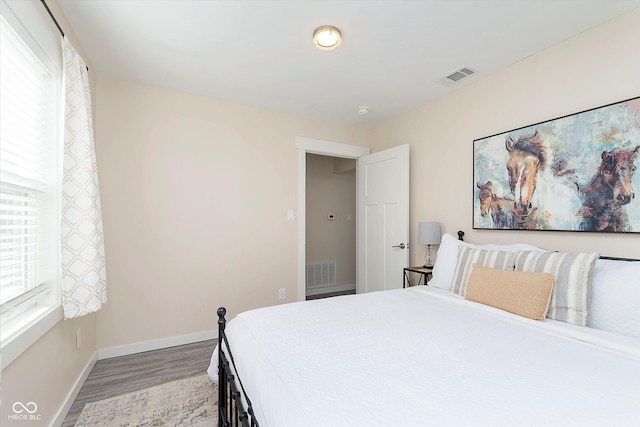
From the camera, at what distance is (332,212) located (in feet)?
16.7

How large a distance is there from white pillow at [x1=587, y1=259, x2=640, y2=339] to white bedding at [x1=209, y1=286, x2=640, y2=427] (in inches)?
4.3

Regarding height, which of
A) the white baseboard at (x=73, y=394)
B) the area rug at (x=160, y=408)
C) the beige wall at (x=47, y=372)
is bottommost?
the area rug at (x=160, y=408)

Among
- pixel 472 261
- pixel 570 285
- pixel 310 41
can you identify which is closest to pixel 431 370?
pixel 570 285

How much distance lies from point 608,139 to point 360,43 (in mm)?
1692

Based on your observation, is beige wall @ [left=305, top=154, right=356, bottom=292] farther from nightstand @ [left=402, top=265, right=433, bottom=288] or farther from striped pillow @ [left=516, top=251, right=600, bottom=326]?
striped pillow @ [left=516, top=251, right=600, bottom=326]

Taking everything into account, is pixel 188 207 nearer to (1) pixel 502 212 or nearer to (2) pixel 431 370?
(2) pixel 431 370

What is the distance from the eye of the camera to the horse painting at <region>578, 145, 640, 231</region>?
171 centimetres

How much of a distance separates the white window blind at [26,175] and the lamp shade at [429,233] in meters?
2.79

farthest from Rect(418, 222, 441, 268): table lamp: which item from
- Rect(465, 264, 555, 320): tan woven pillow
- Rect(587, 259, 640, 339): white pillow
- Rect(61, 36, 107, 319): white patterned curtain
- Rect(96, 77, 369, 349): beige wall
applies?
Rect(61, 36, 107, 319): white patterned curtain

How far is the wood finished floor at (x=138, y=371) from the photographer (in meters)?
2.00

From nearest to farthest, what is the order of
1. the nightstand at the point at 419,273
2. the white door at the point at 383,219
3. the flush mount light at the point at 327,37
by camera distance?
the flush mount light at the point at 327,37 < the nightstand at the point at 419,273 < the white door at the point at 383,219

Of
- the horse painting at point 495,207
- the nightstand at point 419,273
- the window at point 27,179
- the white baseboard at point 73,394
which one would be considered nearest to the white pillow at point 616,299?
the horse painting at point 495,207

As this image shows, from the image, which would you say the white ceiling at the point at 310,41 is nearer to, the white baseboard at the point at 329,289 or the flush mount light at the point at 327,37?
the flush mount light at the point at 327,37

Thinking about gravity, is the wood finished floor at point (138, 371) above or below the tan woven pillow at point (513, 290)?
below
